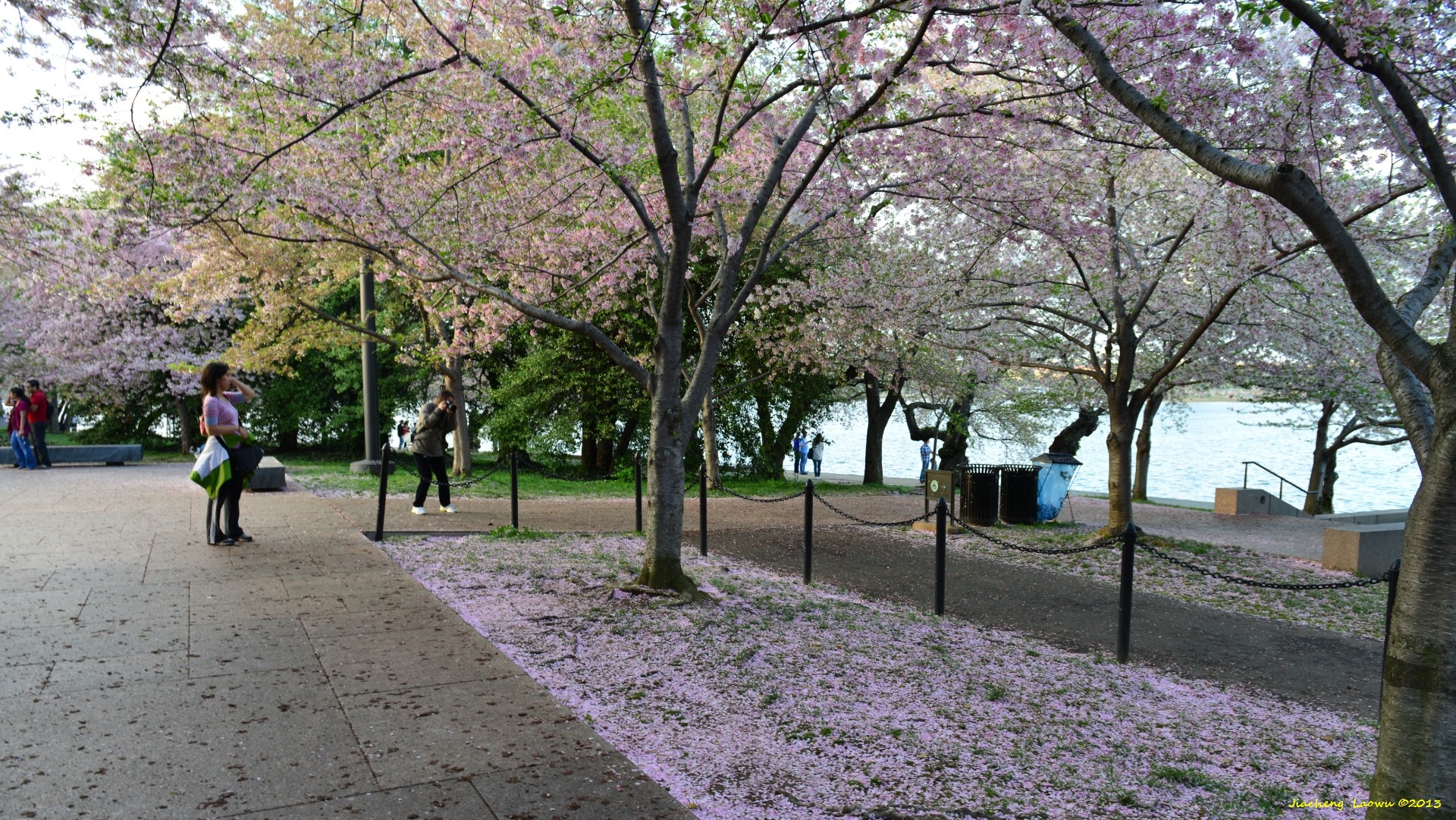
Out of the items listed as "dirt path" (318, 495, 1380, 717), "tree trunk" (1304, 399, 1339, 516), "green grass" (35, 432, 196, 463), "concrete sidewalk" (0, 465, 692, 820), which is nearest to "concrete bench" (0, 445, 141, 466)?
"green grass" (35, 432, 196, 463)

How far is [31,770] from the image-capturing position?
3557 millimetres

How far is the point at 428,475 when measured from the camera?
1245cm

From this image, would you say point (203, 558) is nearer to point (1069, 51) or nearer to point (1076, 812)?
point (1076, 812)

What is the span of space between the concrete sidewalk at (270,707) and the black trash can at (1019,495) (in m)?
10.2

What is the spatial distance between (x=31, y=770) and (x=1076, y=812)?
415cm

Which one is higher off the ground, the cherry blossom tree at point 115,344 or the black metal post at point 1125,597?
the cherry blossom tree at point 115,344

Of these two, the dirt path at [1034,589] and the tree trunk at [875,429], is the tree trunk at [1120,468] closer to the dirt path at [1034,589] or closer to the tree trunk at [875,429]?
the dirt path at [1034,589]

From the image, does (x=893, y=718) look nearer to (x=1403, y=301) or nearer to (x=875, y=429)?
(x=1403, y=301)

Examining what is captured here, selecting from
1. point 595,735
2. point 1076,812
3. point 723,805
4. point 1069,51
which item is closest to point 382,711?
point 595,735

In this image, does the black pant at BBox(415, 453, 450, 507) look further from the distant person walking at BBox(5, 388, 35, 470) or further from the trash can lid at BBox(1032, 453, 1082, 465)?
the distant person walking at BBox(5, 388, 35, 470)

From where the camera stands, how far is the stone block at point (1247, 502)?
18656mm

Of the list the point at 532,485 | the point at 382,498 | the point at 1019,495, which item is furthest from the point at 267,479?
the point at 1019,495

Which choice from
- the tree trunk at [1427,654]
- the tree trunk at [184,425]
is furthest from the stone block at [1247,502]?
the tree trunk at [184,425]

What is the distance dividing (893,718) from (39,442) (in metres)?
21.2
